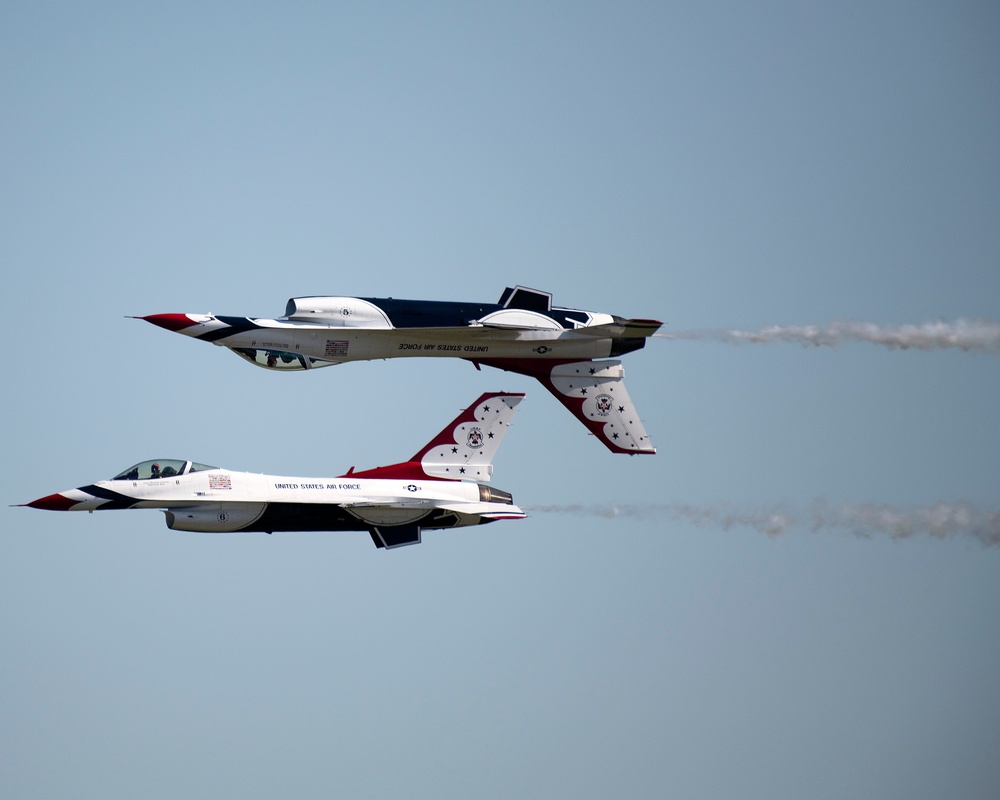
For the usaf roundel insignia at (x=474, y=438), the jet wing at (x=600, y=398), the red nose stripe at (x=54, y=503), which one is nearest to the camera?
the red nose stripe at (x=54, y=503)

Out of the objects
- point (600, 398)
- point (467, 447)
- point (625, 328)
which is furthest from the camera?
point (600, 398)

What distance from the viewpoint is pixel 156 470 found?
220 feet

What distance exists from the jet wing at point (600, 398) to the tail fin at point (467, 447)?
116cm

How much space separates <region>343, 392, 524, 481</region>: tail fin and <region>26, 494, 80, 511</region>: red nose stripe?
768 cm

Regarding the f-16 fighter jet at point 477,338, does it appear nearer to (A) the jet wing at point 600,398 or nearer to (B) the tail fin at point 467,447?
(A) the jet wing at point 600,398

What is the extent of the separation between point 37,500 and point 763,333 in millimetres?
20536

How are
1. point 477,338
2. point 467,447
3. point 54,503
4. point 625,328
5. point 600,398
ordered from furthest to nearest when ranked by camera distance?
point 600,398, point 625,328, point 467,447, point 477,338, point 54,503

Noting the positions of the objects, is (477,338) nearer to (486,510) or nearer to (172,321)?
(486,510)

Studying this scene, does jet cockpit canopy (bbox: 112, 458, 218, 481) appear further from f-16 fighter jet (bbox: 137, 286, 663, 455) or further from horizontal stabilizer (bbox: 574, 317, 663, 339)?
horizontal stabilizer (bbox: 574, 317, 663, 339)

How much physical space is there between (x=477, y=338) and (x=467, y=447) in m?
3.01

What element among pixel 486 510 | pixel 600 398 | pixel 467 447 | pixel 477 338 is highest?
pixel 477 338

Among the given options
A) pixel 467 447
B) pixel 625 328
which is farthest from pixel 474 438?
pixel 625 328

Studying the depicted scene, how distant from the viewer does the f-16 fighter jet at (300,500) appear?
6688 centimetres

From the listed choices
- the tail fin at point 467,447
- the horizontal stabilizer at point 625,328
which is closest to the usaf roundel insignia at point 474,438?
the tail fin at point 467,447
